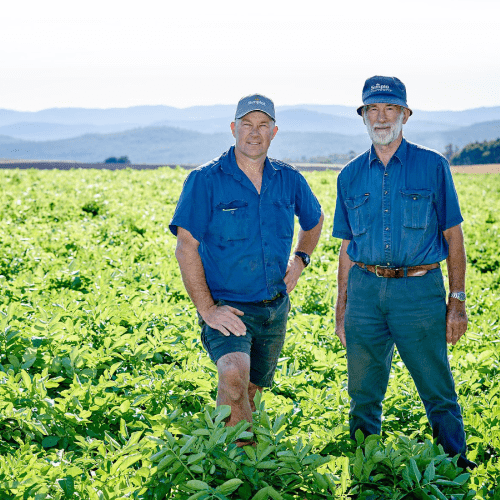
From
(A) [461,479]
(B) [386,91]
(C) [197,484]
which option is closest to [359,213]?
(B) [386,91]

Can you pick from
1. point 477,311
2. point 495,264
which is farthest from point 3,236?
point 495,264

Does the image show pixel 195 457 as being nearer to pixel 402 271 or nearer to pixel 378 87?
pixel 402 271

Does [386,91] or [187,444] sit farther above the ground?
[386,91]

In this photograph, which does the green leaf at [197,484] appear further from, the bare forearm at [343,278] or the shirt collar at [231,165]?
the shirt collar at [231,165]

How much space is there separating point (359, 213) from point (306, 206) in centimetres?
52

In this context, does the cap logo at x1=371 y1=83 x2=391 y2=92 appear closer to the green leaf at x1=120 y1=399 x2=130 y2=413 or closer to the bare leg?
the bare leg

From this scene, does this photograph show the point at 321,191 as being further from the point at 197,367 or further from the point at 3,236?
the point at 197,367

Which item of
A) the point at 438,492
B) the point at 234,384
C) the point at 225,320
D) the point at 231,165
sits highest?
the point at 231,165

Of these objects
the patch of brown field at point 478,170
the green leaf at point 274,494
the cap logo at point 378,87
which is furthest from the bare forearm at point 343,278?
the patch of brown field at point 478,170

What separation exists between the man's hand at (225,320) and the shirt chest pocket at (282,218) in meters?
0.62

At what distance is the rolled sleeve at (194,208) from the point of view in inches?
139

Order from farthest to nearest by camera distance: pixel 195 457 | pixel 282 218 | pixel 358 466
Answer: pixel 282 218 → pixel 358 466 → pixel 195 457

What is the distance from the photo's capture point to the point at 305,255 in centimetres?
423

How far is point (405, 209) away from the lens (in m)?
3.49
